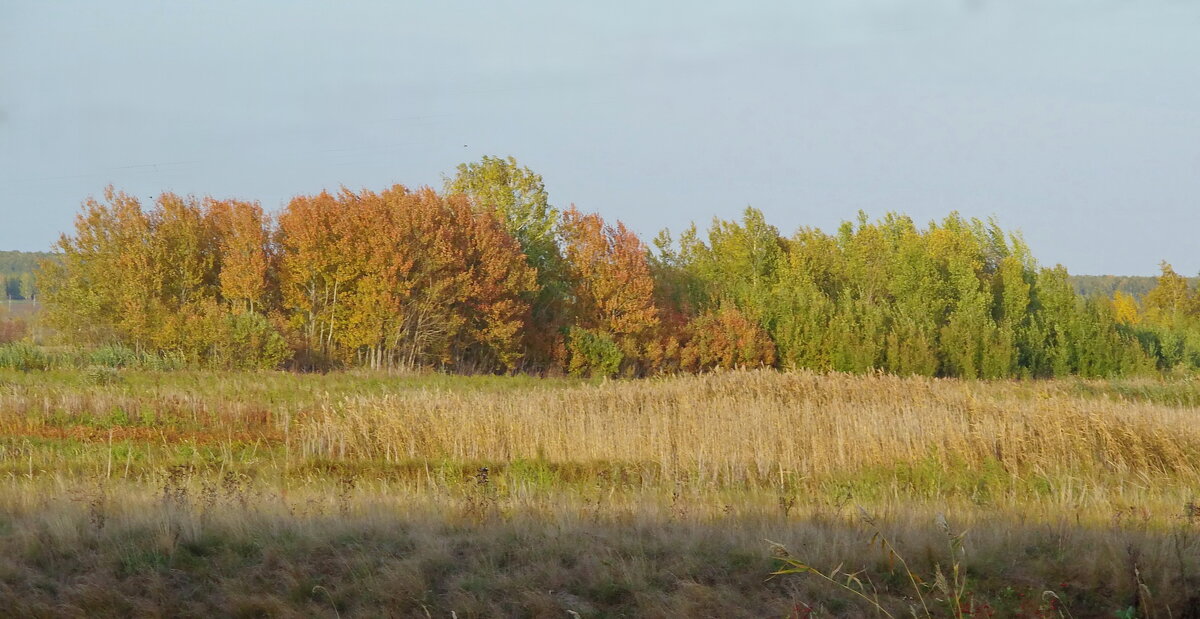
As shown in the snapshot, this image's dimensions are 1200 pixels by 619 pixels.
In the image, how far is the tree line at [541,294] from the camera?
3628 centimetres

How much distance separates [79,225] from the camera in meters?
36.6

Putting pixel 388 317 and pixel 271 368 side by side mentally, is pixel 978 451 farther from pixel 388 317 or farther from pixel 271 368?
pixel 388 317

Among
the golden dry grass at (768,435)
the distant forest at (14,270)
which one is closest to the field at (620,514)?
the golden dry grass at (768,435)

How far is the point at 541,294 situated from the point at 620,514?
38560 mm

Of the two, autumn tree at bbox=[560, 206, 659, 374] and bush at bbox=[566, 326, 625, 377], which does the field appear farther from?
autumn tree at bbox=[560, 206, 659, 374]

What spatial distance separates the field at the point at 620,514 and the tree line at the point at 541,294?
19.4 meters

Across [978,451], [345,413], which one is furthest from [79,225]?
[978,451]

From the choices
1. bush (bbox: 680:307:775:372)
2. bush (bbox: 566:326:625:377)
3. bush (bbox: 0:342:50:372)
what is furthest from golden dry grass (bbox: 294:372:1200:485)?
bush (bbox: 680:307:775:372)

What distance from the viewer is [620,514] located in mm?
8617

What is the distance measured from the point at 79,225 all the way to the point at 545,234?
21102 mm

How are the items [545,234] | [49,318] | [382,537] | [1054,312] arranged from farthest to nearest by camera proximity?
[1054,312], [545,234], [49,318], [382,537]

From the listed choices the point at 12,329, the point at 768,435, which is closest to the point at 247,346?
the point at 768,435

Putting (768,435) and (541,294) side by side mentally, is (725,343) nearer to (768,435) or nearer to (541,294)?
(541,294)

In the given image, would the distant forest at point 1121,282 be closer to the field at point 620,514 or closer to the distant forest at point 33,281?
the distant forest at point 33,281
